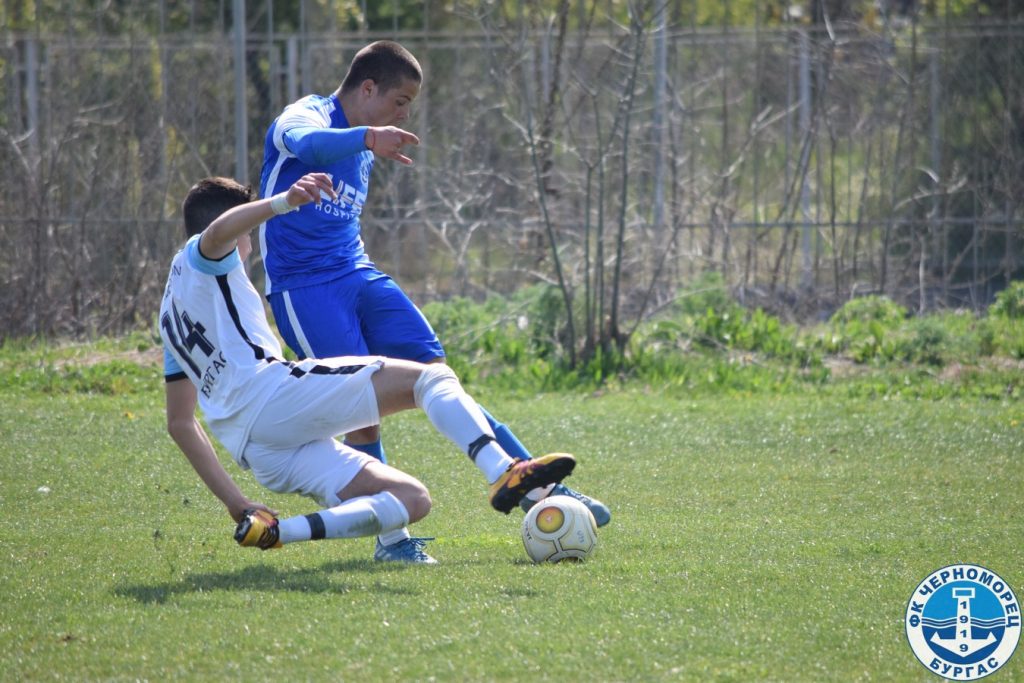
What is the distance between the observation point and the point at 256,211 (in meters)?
4.36

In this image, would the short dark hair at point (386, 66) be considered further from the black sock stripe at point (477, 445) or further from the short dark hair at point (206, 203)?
the black sock stripe at point (477, 445)

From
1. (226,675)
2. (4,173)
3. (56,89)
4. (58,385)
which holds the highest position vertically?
(56,89)

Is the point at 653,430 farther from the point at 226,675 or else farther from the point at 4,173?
the point at 4,173

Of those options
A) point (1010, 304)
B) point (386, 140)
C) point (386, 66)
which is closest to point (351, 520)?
point (386, 140)

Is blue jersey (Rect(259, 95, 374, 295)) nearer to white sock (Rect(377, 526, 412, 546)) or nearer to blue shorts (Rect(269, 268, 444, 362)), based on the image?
blue shorts (Rect(269, 268, 444, 362))

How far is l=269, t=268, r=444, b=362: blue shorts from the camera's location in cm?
552

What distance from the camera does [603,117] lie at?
12.1 metres

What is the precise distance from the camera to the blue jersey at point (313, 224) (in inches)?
220

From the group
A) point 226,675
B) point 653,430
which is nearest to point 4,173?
point 653,430

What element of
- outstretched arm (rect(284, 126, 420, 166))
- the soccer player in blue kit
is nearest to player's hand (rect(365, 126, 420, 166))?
outstretched arm (rect(284, 126, 420, 166))

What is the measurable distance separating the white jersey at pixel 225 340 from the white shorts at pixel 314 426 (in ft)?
0.18

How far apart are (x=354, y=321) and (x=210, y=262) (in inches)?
45.7

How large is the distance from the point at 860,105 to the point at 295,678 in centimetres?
946

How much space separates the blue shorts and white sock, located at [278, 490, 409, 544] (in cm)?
99
